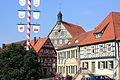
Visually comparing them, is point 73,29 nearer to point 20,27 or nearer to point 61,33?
point 61,33

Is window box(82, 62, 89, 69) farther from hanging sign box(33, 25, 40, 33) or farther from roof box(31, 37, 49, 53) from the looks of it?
roof box(31, 37, 49, 53)

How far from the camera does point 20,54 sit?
1383 inches

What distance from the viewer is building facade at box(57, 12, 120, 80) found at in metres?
Answer: 42.5

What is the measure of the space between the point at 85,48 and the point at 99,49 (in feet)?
15.3

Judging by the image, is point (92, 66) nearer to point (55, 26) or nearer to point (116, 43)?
point (116, 43)

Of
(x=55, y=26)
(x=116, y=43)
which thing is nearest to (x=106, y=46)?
(x=116, y=43)

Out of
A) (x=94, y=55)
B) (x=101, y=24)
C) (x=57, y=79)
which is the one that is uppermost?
(x=101, y=24)

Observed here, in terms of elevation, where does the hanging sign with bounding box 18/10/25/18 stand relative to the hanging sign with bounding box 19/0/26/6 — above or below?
below

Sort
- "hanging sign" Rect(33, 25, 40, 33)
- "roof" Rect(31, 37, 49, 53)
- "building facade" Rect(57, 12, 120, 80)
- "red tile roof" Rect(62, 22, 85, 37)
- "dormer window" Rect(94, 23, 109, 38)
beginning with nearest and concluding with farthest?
"hanging sign" Rect(33, 25, 40, 33), "building facade" Rect(57, 12, 120, 80), "dormer window" Rect(94, 23, 109, 38), "roof" Rect(31, 37, 49, 53), "red tile roof" Rect(62, 22, 85, 37)

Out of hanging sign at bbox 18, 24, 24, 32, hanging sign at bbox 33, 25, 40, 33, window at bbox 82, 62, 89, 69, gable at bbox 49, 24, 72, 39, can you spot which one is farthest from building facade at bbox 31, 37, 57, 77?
hanging sign at bbox 18, 24, 24, 32

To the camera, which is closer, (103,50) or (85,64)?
(103,50)

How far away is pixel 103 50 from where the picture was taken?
148 ft

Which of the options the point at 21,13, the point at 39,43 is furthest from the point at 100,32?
the point at 39,43

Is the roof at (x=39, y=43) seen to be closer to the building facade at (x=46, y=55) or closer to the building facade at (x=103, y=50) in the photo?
the building facade at (x=46, y=55)
